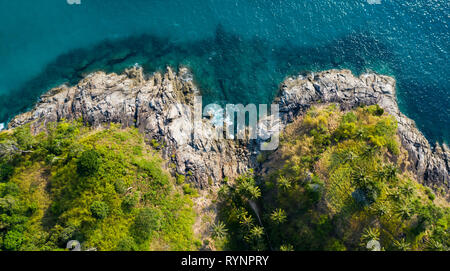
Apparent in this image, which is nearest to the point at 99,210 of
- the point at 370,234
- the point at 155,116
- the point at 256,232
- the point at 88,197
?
the point at 88,197

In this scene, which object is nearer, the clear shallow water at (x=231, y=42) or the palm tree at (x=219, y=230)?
the palm tree at (x=219, y=230)

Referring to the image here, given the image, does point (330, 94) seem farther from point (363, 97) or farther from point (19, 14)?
point (19, 14)

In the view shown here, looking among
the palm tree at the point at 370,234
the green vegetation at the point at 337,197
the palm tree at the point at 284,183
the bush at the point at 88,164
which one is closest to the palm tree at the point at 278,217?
the green vegetation at the point at 337,197

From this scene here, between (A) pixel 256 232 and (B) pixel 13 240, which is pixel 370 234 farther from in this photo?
(B) pixel 13 240

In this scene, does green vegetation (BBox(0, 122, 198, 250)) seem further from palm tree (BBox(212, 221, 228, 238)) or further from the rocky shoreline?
the rocky shoreline

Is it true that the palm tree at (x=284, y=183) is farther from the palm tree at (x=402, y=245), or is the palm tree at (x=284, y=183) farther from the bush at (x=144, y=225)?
the bush at (x=144, y=225)

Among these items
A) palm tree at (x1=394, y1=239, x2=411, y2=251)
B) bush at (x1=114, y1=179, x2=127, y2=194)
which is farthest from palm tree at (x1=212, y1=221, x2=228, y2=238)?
palm tree at (x1=394, y1=239, x2=411, y2=251)
